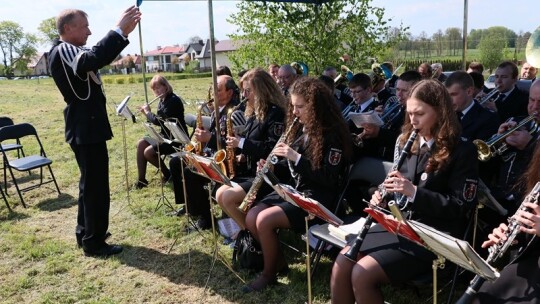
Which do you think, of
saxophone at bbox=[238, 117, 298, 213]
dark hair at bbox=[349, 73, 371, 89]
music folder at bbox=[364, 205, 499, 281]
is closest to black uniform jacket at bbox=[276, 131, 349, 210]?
saxophone at bbox=[238, 117, 298, 213]

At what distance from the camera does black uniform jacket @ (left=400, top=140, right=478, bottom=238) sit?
109 inches

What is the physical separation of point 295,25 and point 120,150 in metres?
4.80

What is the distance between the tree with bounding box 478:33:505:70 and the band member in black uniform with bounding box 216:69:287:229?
18.6m

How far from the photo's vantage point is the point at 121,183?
739 cm

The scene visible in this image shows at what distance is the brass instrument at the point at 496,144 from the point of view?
356 cm

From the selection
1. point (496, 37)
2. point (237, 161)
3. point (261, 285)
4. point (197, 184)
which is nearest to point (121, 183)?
point (197, 184)

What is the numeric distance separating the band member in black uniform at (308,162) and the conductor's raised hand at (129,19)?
1.63 m

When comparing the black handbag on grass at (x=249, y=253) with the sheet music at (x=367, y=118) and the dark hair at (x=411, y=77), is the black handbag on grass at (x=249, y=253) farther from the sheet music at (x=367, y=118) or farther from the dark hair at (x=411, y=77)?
the dark hair at (x=411, y=77)

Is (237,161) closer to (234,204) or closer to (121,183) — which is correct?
(234,204)

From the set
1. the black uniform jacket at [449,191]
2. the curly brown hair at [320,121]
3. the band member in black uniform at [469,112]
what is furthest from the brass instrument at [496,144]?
the curly brown hair at [320,121]

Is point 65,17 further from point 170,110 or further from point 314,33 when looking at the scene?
point 314,33

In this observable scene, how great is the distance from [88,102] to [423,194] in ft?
11.0

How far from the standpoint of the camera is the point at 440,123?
296cm

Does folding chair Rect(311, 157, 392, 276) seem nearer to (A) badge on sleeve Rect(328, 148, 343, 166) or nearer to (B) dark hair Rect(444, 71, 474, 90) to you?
(A) badge on sleeve Rect(328, 148, 343, 166)
